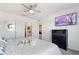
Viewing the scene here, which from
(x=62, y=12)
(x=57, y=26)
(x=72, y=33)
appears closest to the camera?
(x=62, y=12)

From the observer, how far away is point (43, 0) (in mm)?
699

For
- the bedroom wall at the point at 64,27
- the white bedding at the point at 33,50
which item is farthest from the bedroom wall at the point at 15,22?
the white bedding at the point at 33,50

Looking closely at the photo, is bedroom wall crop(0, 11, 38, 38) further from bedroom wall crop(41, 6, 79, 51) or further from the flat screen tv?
the flat screen tv

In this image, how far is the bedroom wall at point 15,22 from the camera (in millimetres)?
1582

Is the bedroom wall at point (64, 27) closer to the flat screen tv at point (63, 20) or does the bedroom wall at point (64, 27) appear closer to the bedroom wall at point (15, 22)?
the flat screen tv at point (63, 20)

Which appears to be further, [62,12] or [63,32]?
[63,32]

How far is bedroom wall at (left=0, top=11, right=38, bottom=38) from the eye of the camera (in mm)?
1582

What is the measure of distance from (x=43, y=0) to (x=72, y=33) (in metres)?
1.50

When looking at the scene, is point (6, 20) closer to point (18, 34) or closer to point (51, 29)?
point (18, 34)

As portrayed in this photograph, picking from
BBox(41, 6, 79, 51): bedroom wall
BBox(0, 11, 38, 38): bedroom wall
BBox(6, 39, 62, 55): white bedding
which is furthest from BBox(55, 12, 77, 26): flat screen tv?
BBox(6, 39, 62, 55): white bedding

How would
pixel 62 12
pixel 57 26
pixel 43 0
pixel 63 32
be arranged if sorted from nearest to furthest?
pixel 43 0 → pixel 62 12 → pixel 57 26 → pixel 63 32

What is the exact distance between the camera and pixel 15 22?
1.68 meters

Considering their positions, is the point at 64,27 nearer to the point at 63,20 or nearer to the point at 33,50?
the point at 63,20
